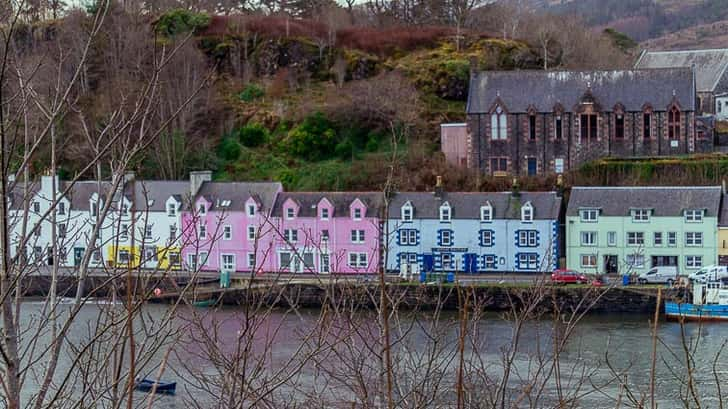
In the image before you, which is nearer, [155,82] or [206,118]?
[155,82]

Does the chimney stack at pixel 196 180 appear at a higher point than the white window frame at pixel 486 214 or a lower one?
higher

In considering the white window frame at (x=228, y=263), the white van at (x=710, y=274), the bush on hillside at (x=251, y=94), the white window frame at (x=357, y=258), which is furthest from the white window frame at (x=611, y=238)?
the bush on hillside at (x=251, y=94)

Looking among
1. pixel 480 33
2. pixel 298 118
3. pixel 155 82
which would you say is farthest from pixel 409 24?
pixel 155 82

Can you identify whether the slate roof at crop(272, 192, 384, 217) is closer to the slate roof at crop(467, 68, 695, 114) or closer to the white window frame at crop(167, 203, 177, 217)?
the white window frame at crop(167, 203, 177, 217)

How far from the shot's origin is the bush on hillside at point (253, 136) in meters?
39.2

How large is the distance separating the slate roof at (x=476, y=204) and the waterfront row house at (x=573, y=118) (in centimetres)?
511

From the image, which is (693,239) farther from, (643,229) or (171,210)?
(171,210)

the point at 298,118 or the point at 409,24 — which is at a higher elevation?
the point at 409,24

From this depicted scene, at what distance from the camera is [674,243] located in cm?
2931

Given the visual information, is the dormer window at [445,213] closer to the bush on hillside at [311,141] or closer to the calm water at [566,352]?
the calm water at [566,352]

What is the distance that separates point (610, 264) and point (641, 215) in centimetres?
138

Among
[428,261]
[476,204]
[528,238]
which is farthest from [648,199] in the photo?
[428,261]

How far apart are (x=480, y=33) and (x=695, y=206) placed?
17641mm

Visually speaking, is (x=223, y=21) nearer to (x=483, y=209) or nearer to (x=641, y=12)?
(x=483, y=209)
